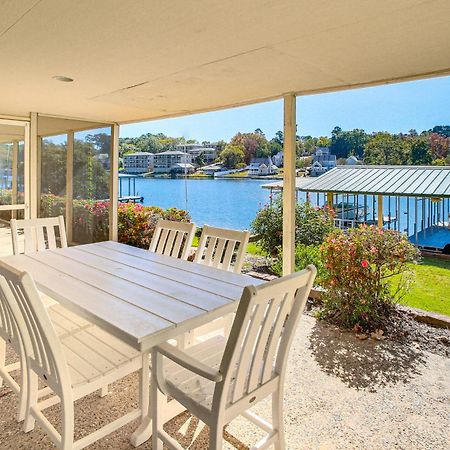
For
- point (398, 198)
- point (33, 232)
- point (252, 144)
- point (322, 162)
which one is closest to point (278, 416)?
point (33, 232)

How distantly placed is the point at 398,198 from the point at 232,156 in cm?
262

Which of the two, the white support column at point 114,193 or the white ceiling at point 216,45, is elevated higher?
the white ceiling at point 216,45

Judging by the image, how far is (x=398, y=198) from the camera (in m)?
3.93

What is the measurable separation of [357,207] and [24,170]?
4.47 m

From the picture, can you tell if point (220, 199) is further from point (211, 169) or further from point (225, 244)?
point (225, 244)

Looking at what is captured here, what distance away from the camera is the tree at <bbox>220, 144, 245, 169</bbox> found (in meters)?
5.57

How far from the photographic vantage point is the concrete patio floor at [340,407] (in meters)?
1.88

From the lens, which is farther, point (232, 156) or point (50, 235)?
point (232, 156)

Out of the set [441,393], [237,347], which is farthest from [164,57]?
[441,393]

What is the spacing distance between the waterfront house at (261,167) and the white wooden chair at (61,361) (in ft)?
11.6

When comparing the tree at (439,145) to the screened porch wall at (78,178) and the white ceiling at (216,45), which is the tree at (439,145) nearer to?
the white ceiling at (216,45)

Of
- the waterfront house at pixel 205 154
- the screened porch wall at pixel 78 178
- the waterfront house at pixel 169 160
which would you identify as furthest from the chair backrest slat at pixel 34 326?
the waterfront house at pixel 169 160

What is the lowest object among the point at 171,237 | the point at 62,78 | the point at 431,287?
the point at 431,287

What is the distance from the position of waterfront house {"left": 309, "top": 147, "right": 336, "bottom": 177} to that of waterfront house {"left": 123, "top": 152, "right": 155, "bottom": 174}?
3246 mm
